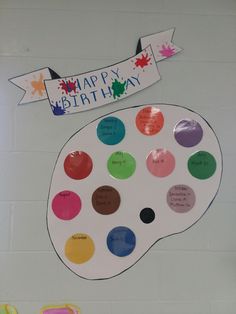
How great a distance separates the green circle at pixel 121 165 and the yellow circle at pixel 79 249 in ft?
0.81

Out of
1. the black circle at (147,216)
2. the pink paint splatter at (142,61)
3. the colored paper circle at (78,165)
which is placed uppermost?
the pink paint splatter at (142,61)

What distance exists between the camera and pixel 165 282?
136cm

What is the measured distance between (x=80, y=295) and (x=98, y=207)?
0.30 metres

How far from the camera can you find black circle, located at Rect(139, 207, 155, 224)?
137 centimetres

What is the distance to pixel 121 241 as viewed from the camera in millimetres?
1357

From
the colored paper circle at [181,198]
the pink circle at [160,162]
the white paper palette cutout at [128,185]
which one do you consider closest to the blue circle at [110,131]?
the white paper palette cutout at [128,185]

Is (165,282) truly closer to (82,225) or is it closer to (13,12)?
(82,225)

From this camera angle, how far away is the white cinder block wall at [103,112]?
52.9 inches

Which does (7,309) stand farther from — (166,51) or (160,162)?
(166,51)

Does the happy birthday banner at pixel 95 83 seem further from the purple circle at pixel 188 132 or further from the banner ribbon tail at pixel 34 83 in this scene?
the purple circle at pixel 188 132

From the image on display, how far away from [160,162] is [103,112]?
0.89 feet

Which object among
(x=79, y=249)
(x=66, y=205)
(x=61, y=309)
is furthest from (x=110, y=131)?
(x=61, y=309)

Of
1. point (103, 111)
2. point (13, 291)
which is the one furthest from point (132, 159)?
point (13, 291)

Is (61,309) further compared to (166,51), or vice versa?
(166,51)
